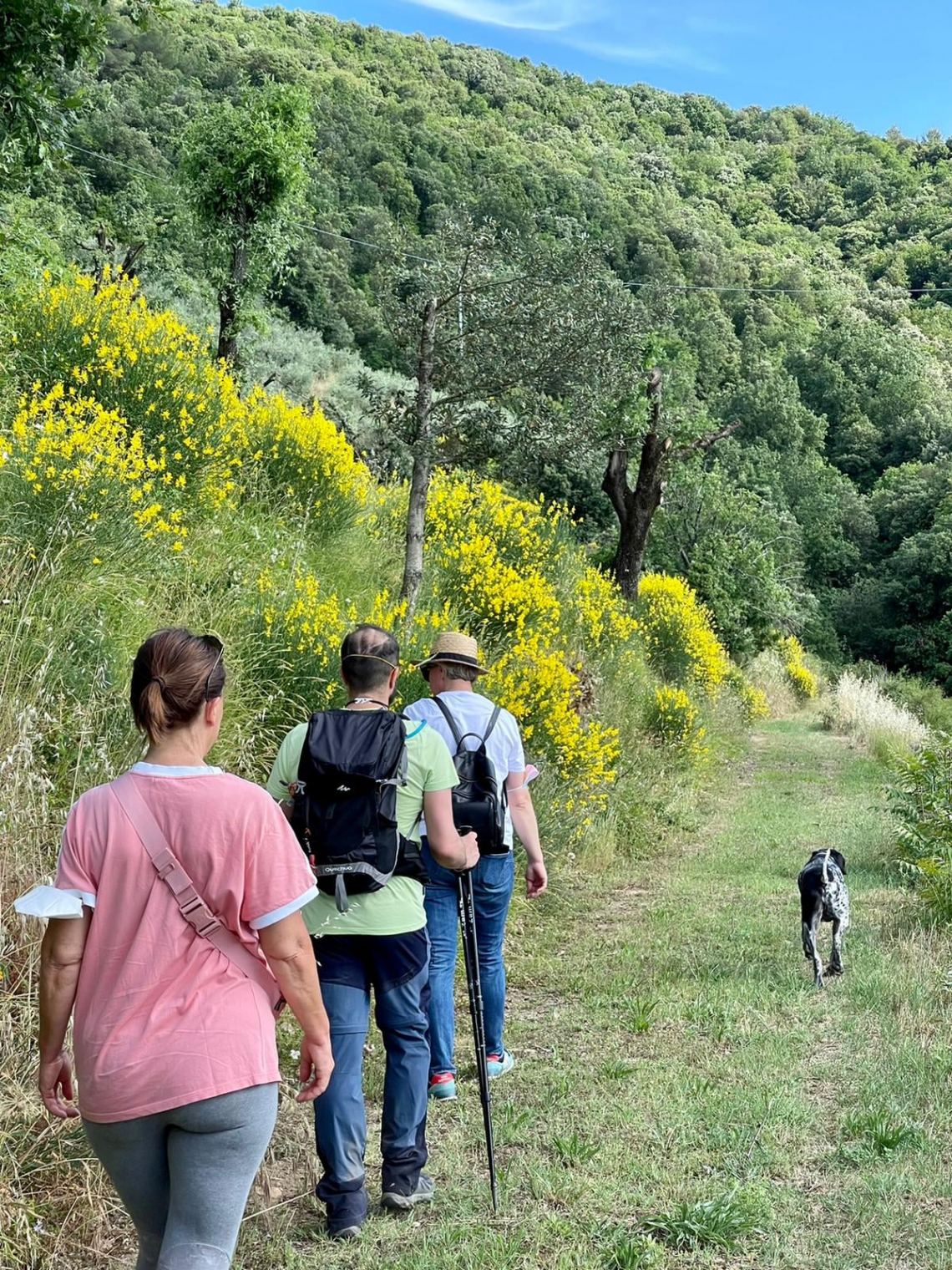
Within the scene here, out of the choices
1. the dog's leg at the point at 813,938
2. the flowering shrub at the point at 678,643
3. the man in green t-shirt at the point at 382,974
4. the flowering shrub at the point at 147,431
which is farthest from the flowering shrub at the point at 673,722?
the man in green t-shirt at the point at 382,974

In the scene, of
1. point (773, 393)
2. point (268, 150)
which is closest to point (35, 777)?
point (268, 150)

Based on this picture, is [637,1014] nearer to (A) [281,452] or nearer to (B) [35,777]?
(B) [35,777]

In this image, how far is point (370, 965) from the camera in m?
4.08

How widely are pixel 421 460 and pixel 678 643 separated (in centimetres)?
1071

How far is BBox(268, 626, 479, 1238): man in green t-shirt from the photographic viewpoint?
3947 millimetres

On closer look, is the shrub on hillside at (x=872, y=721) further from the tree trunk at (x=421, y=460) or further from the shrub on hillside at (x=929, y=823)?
the tree trunk at (x=421, y=460)

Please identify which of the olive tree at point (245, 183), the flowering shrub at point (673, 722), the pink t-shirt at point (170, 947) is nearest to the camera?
the pink t-shirt at point (170, 947)

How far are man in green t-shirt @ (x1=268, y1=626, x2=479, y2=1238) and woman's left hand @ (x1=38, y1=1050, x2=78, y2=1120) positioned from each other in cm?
135

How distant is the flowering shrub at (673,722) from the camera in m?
15.4

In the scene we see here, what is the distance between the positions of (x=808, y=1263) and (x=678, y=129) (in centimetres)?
10200

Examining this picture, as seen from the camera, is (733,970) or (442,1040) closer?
(442,1040)

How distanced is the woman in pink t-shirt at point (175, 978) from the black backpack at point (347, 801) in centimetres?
116

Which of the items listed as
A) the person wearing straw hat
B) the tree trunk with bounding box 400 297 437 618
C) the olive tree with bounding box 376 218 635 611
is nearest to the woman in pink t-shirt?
the person wearing straw hat

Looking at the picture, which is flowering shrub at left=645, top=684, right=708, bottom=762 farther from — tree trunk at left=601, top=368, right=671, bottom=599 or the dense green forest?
tree trunk at left=601, top=368, right=671, bottom=599
